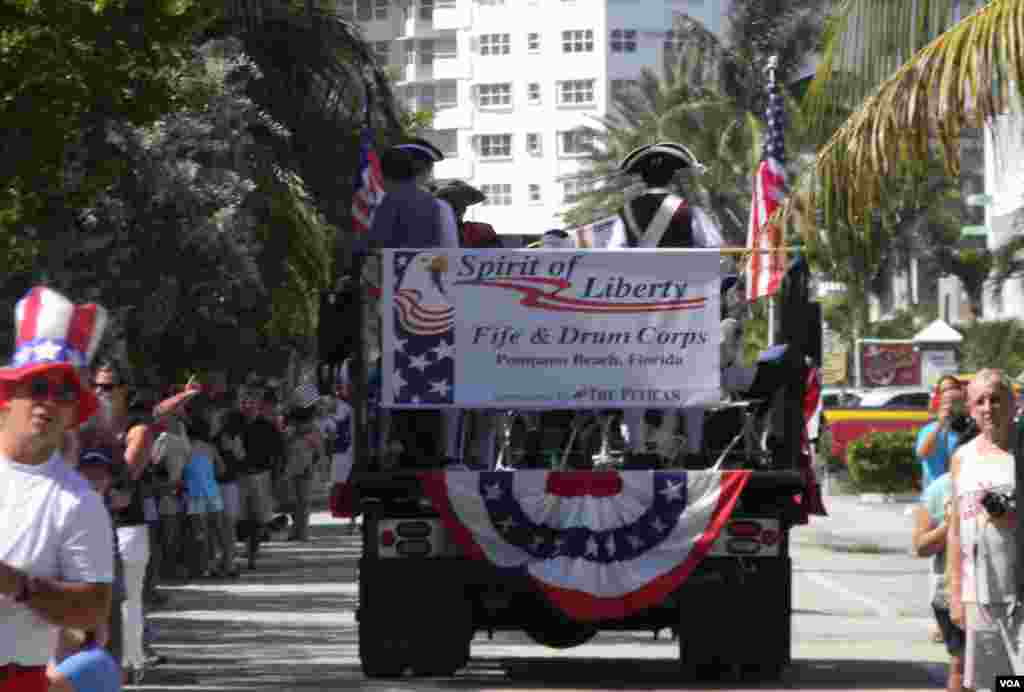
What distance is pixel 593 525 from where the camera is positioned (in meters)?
13.8

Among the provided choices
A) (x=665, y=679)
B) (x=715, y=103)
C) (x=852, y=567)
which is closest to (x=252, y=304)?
(x=852, y=567)

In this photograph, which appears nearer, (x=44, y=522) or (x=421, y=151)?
(x=44, y=522)

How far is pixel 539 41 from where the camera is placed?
12481 cm

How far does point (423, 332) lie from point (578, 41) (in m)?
111

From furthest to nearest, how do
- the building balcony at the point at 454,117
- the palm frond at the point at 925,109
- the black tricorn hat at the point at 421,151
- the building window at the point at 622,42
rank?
the building balcony at the point at 454,117 < the building window at the point at 622,42 < the black tricorn hat at the point at 421,151 < the palm frond at the point at 925,109

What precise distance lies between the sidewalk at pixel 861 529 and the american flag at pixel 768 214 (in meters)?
12.1

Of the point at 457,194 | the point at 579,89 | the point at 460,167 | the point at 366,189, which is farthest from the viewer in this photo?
the point at 460,167

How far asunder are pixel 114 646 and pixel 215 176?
15283mm

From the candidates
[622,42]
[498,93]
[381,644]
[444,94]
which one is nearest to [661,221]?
[381,644]

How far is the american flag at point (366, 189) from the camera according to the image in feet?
52.8

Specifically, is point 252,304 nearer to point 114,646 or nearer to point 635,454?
point 635,454

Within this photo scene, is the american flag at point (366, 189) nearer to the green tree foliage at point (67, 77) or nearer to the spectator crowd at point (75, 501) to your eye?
the green tree foliage at point (67, 77)

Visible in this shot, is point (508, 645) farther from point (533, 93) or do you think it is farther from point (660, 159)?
point (533, 93)

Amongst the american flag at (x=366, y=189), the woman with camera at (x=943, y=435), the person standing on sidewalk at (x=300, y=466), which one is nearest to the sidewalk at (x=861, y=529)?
the person standing on sidewalk at (x=300, y=466)
